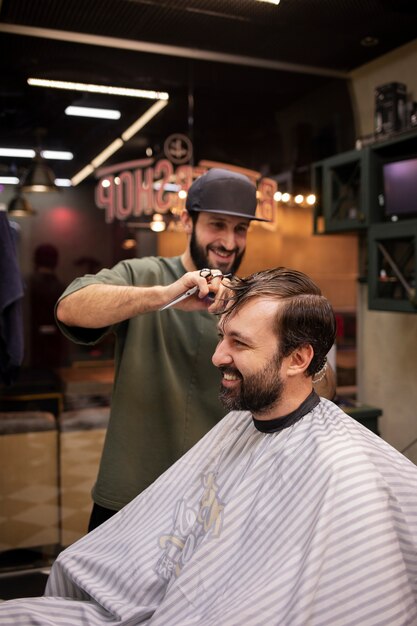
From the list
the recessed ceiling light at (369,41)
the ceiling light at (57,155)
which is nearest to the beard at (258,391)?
the ceiling light at (57,155)

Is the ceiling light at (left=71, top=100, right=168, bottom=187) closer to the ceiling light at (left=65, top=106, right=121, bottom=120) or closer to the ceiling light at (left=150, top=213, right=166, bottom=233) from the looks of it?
the ceiling light at (left=65, top=106, right=121, bottom=120)

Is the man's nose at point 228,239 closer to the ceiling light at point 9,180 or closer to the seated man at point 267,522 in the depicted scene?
the seated man at point 267,522

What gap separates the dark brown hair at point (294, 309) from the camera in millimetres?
1487

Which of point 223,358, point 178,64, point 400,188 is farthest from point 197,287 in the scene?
point 178,64

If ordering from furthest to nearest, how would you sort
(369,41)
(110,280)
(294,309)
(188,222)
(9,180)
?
(369,41) < (9,180) < (188,222) < (110,280) < (294,309)

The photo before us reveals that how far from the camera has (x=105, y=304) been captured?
1.76m

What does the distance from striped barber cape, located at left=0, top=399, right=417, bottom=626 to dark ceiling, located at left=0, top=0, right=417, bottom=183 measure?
74.1 inches

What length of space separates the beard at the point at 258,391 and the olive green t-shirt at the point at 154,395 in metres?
0.47

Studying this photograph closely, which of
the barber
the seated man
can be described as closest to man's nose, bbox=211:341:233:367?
the seated man

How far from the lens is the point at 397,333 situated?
11.7ft

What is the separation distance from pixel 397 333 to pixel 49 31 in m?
2.33

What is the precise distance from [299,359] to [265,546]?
1.37ft

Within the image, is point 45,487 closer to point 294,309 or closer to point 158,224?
point 158,224

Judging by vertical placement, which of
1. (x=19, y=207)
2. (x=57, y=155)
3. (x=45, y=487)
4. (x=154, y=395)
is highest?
(x=57, y=155)
